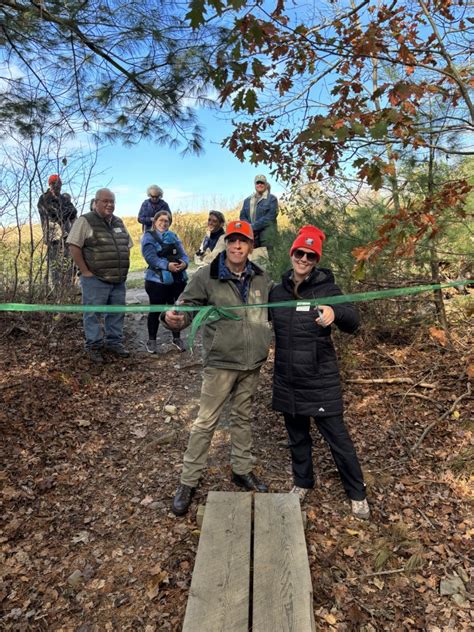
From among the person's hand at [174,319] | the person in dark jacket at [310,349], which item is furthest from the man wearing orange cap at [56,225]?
the person in dark jacket at [310,349]

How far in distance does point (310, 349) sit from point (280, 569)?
1.29 meters

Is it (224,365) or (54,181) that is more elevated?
(54,181)

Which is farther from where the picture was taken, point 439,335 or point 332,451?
point 439,335

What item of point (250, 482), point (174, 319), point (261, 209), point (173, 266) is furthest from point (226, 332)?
point (261, 209)

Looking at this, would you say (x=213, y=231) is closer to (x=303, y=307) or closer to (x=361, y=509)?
(x=303, y=307)

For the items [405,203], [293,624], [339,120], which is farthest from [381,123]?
[293,624]

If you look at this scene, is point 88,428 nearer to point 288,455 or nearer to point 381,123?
point 288,455

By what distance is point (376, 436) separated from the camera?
407 centimetres

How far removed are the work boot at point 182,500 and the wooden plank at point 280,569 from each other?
580 mm

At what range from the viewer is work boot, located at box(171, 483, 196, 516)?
306 centimetres

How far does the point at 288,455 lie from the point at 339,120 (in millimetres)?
2808

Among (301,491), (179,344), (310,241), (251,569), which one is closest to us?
(251,569)

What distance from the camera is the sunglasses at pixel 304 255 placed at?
110 inches

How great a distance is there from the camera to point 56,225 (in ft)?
20.9
